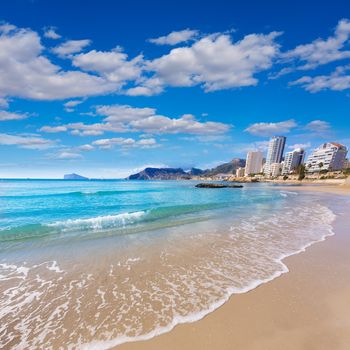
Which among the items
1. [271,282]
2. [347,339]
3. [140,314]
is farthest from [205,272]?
[347,339]

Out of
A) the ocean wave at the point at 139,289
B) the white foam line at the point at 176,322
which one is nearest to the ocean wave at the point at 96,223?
the ocean wave at the point at 139,289

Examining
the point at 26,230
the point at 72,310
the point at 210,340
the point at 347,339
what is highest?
the point at 347,339

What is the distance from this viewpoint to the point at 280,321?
411 cm

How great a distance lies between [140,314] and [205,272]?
2.80 metres

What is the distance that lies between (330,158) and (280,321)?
205 metres

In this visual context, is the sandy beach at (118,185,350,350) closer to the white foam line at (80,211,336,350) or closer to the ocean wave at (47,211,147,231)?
the white foam line at (80,211,336,350)

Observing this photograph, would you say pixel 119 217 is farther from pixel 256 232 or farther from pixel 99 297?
pixel 99 297

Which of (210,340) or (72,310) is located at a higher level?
(210,340)

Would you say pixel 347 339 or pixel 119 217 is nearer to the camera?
pixel 347 339

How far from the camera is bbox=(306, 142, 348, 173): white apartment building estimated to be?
166250mm

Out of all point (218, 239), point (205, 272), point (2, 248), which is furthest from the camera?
point (218, 239)

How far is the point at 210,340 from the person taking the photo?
3.67 meters

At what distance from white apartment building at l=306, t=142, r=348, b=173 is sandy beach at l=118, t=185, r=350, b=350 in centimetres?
19497

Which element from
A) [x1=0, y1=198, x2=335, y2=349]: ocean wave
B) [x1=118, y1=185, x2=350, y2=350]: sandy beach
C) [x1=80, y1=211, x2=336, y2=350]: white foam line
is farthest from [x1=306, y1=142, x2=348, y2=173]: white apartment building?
[x1=80, y1=211, x2=336, y2=350]: white foam line
